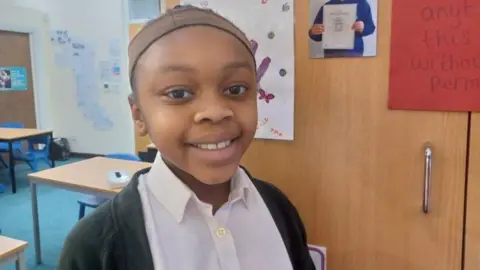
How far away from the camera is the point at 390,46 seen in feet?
3.35

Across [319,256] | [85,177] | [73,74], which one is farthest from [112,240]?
[73,74]

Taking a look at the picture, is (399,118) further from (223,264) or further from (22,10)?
(22,10)

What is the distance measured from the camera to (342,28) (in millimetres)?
1069

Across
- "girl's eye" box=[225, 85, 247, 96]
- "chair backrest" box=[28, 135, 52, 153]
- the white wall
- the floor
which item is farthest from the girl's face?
the white wall

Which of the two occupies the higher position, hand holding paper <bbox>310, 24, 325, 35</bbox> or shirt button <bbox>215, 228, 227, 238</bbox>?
hand holding paper <bbox>310, 24, 325, 35</bbox>

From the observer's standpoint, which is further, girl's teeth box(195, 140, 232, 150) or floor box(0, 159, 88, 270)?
floor box(0, 159, 88, 270)

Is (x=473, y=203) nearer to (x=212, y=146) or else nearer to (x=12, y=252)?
(x=212, y=146)

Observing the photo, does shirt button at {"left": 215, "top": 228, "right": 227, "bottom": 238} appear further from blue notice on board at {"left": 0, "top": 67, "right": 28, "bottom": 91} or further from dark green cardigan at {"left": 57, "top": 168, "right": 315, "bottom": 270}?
blue notice on board at {"left": 0, "top": 67, "right": 28, "bottom": 91}

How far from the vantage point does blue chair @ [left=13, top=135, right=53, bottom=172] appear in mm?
4992

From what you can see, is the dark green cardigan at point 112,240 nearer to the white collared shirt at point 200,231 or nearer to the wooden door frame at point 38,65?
the white collared shirt at point 200,231

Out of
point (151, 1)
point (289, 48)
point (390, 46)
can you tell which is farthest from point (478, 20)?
point (151, 1)

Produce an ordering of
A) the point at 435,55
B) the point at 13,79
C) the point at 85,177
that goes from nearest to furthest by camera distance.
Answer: the point at 435,55
the point at 85,177
the point at 13,79

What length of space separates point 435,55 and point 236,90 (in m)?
0.53

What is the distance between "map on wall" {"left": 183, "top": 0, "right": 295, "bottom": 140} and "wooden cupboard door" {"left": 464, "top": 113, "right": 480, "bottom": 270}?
17.5 inches
